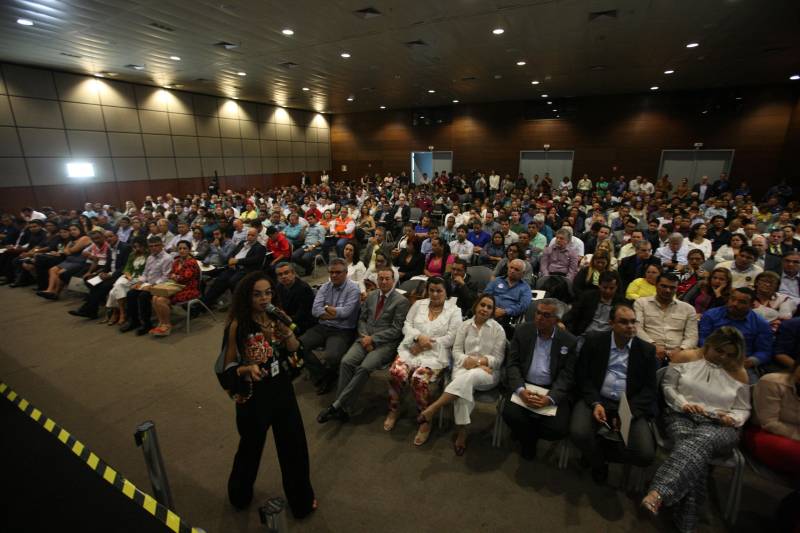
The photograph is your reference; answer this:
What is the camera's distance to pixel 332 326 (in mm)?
4082

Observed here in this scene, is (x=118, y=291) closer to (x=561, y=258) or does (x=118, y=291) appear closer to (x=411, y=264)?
(x=411, y=264)

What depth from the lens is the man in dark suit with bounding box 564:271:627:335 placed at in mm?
3658

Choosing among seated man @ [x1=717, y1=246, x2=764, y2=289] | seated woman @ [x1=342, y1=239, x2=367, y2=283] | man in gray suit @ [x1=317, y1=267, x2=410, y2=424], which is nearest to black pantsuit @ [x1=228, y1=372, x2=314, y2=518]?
man in gray suit @ [x1=317, y1=267, x2=410, y2=424]

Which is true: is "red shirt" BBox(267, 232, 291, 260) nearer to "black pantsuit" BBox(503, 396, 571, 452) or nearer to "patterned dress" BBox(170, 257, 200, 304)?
"patterned dress" BBox(170, 257, 200, 304)

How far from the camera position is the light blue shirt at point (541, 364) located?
3.04m

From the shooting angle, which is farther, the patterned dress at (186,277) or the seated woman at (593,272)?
the patterned dress at (186,277)

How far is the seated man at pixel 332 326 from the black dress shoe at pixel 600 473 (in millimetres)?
2461

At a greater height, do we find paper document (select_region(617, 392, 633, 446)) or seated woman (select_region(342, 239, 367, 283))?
seated woman (select_region(342, 239, 367, 283))

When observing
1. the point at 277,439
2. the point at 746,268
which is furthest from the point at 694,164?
the point at 277,439

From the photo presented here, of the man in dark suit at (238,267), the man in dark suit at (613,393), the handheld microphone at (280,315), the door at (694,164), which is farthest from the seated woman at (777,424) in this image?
the door at (694,164)

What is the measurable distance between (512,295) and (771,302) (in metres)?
2.49

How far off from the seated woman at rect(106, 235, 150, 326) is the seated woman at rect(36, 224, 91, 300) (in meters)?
1.78

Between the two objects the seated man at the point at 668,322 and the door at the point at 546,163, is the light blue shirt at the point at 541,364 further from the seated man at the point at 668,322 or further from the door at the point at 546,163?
the door at the point at 546,163

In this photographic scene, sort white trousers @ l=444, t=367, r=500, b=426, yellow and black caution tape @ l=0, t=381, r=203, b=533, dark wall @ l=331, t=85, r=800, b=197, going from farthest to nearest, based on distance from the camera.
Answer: dark wall @ l=331, t=85, r=800, b=197 < white trousers @ l=444, t=367, r=500, b=426 < yellow and black caution tape @ l=0, t=381, r=203, b=533
